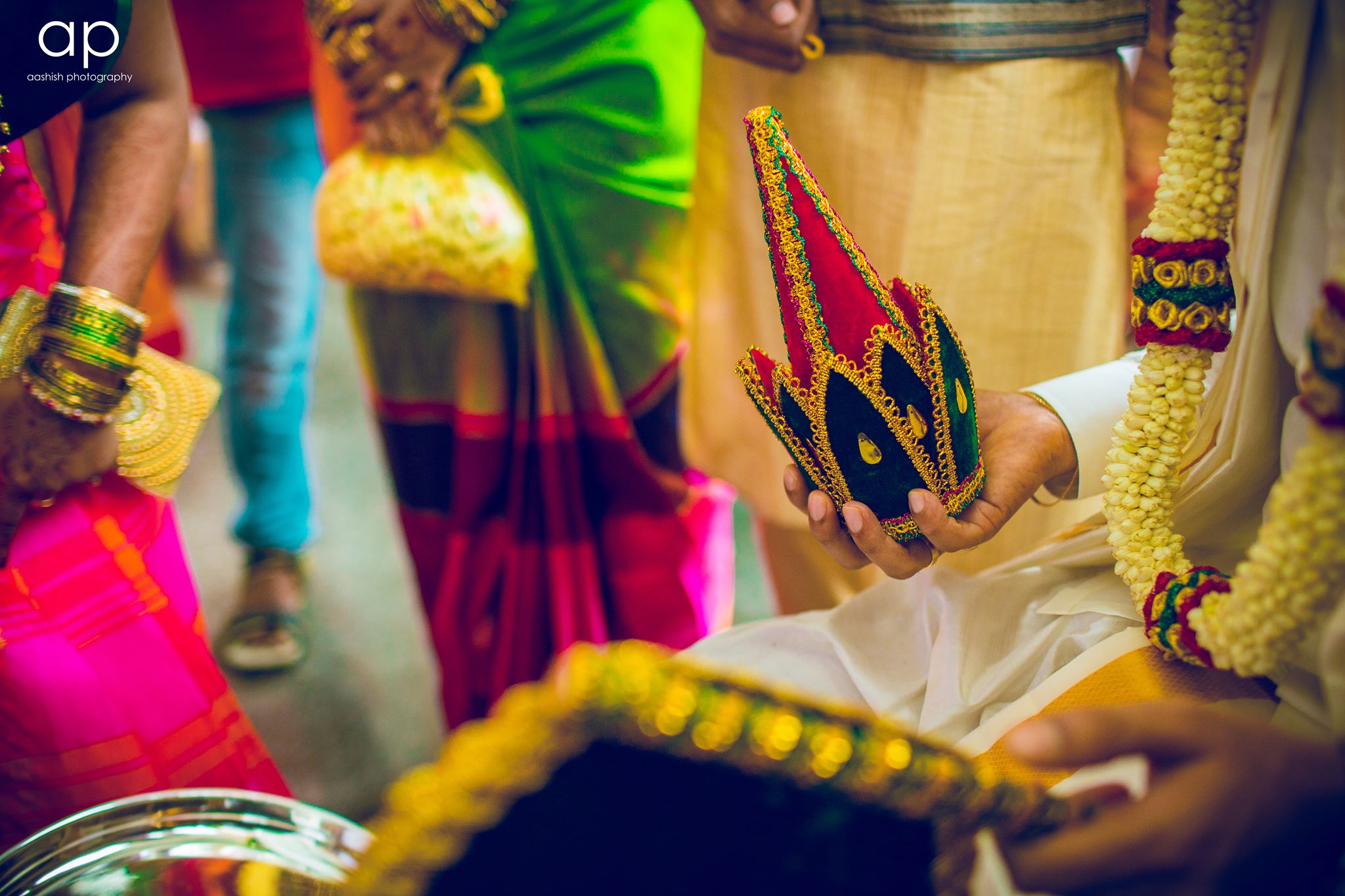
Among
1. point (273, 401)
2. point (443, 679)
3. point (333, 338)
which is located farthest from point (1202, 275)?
point (333, 338)

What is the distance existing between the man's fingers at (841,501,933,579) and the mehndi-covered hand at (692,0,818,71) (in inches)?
20.0

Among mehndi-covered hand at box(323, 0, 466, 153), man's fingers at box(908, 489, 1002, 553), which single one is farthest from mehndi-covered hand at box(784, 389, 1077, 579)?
mehndi-covered hand at box(323, 0, 466, 153)

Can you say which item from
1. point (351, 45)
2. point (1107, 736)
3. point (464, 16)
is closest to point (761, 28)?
point (464, 16)

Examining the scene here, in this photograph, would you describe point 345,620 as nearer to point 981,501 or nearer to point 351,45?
point 351,45

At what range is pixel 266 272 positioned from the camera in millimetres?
1437

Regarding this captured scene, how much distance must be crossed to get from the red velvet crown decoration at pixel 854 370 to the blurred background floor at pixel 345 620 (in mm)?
1005

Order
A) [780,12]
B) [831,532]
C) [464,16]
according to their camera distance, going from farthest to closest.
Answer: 1. [464,16]
2. [780,12]
3. [831,532]

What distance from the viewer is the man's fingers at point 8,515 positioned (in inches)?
25.6

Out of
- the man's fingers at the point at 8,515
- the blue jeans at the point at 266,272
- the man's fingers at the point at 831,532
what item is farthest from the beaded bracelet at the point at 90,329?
the blue jeans at the point at 266,272

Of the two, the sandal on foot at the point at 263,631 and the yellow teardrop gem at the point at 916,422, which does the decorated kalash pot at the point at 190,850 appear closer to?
the yellow teardrop gem at the point at 916,422

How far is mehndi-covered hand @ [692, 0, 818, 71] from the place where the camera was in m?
0.85

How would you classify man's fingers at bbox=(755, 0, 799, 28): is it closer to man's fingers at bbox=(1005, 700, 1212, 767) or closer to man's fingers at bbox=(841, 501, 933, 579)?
man's fingers at bbox=(841, 501, 933, 579)

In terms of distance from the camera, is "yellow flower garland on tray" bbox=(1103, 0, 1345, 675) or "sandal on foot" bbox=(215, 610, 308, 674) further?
"sandal on foot" bbox=(215, 610, 308, 674)

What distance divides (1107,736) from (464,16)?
3.01ft
